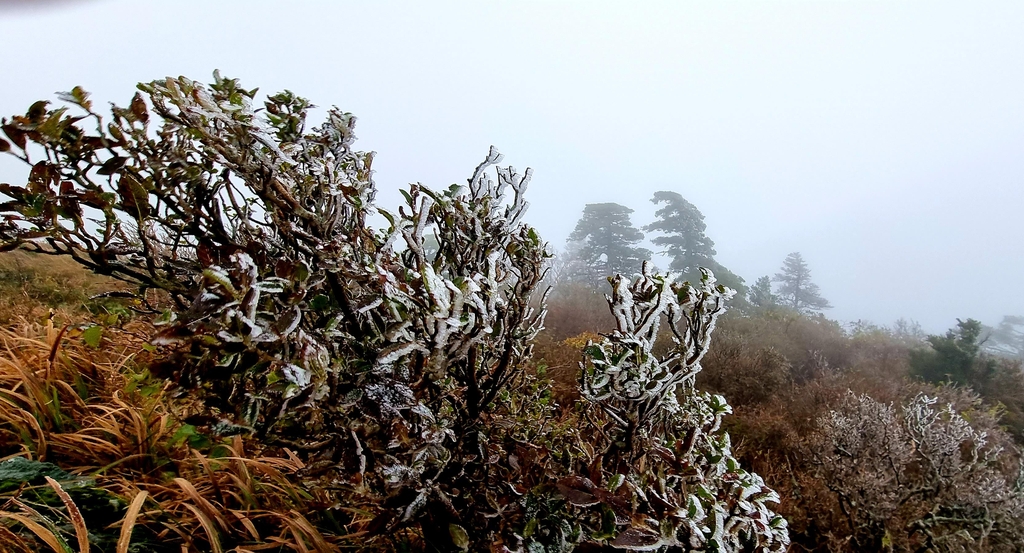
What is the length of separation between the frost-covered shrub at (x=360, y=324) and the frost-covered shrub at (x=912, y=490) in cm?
155

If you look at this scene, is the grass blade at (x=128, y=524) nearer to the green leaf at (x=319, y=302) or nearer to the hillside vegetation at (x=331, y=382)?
the hillside vegetation at (x=331, y=382)

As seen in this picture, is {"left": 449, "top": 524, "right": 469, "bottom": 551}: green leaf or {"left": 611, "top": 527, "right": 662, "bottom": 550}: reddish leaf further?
{"left": 449, "top": 524, "right": 469, "bottom": 551}: green leaf

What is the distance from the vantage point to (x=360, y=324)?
1.10 metres

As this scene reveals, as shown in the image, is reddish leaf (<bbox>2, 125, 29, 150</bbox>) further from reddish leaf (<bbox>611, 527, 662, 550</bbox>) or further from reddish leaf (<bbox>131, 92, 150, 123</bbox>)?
reddish leaf (<bbox>611, 527, 662, 550</bbox>)

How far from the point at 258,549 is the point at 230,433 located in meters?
0.97

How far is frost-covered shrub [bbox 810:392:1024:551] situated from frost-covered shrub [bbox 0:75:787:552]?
1.55 m

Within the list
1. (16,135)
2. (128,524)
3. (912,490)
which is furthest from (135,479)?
(912,490)

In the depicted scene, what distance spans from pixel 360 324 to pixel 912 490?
126 inches

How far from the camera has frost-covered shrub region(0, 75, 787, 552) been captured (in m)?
0.82

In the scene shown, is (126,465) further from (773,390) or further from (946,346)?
(946,346)

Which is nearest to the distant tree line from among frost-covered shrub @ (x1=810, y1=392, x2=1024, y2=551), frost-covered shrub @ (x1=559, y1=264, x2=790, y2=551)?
frost-covered shrub @ (x1=810, y1=392, x2=1024, y2=551)

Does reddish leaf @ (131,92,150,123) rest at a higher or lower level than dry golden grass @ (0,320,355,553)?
higher

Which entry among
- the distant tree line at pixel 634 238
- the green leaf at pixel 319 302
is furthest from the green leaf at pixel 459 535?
the distant tree line at pixel 634 238

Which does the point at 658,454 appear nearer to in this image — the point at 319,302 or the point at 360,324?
the point at 360,324
